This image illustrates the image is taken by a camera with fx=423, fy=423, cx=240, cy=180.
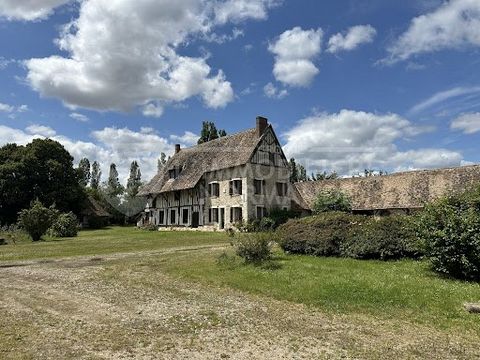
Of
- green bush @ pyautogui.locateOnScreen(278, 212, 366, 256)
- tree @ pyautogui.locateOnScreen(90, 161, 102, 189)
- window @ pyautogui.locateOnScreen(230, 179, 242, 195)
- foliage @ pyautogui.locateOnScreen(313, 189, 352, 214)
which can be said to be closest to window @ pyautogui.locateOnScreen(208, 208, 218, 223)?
window @ pyautogui.locateOnScreen(230, 179, 242, 195)

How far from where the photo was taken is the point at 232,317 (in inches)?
324

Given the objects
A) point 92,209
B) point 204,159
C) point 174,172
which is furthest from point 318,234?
point 92,209

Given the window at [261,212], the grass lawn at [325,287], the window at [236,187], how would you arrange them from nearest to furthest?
the grass lawn at [325,287]
the window at [236,187]
the window at [261,212]

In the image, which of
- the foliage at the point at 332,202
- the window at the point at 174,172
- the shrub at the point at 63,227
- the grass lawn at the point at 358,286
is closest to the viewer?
the grass lawn at the point at 358,286

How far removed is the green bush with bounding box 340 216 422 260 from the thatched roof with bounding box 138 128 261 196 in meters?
20.6

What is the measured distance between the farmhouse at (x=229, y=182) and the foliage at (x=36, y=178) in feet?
40.9

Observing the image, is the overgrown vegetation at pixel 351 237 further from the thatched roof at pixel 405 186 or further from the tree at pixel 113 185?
the tree at pixel 113 185

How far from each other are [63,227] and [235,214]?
13.8 metres

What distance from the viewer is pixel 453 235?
11125 mm

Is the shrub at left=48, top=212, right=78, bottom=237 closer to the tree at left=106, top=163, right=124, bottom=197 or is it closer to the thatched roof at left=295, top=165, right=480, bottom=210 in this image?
the thatched roof at left=295, top=165, right=480, bottom=210

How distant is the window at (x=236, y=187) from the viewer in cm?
3609

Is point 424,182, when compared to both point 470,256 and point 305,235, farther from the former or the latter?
point 470,256

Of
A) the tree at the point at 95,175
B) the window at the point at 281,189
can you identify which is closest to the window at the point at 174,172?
the window at the point at 281,189

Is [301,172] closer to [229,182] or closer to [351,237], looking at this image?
[229,182]
